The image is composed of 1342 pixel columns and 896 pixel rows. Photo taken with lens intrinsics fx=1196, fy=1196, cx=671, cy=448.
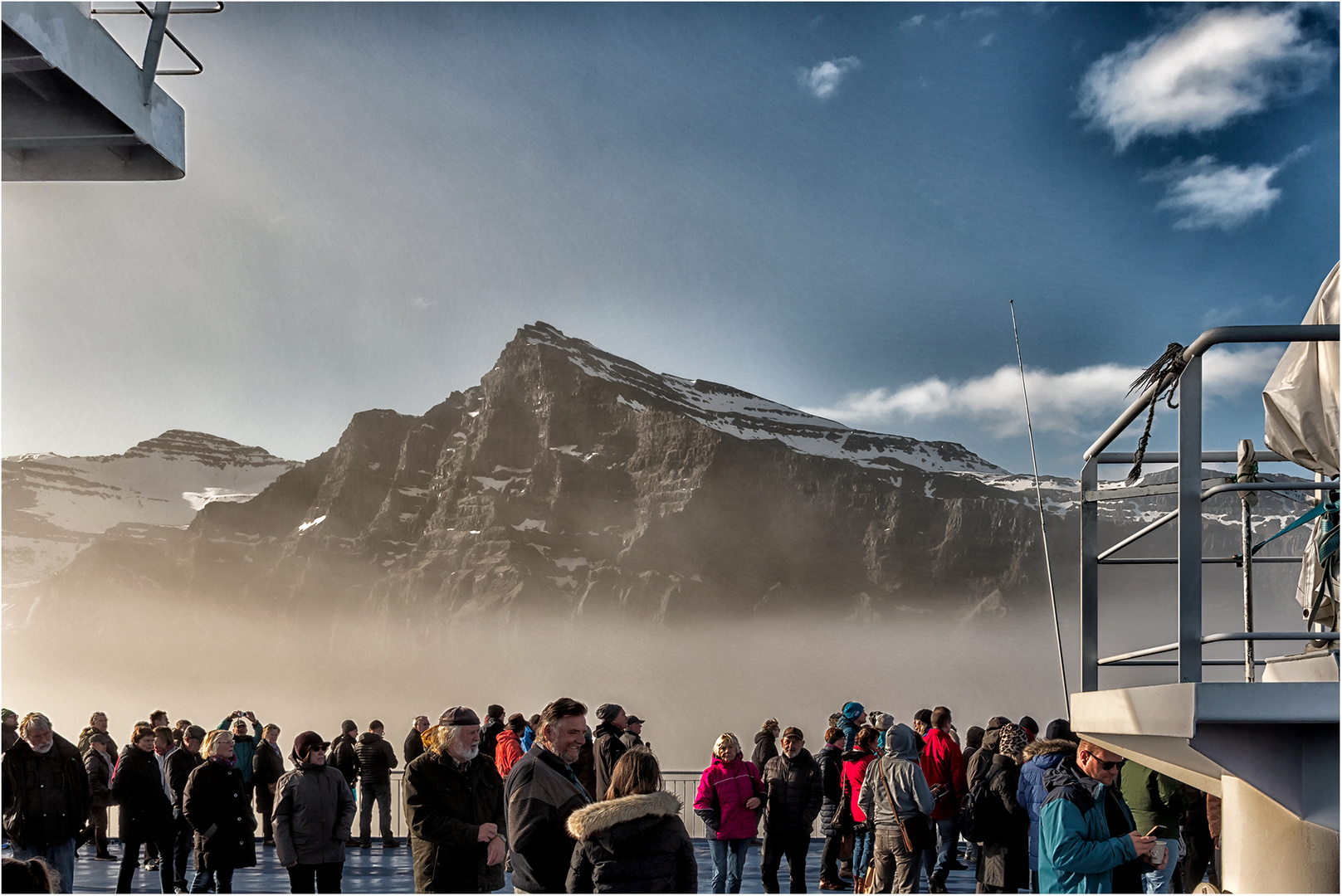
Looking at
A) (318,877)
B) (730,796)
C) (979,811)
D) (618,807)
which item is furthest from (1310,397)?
(730,796)

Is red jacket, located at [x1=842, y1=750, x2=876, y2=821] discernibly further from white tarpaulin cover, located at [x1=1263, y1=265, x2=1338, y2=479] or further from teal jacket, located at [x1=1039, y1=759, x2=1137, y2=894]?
white tarpaulin cover, located at [x1=1263, y1=265, x2=1338, y2=479]

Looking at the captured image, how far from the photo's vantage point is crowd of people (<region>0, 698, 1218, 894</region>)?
17.2 ft

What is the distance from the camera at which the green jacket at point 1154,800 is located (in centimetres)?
879

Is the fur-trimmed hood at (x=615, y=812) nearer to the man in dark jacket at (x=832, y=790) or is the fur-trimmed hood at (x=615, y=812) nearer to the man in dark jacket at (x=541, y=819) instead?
the man in dark jacket at (x=541, y=819)

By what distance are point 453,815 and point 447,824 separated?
7 centimetres

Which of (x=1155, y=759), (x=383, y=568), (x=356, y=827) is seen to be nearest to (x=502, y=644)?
(x=383, y=568)

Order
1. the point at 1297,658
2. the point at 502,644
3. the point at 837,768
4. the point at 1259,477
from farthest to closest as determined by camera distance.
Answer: the point at 502,644 < the point at 837,768 < the point at 1259,477 < the point at 1297,658

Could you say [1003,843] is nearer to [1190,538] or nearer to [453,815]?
[453,815]

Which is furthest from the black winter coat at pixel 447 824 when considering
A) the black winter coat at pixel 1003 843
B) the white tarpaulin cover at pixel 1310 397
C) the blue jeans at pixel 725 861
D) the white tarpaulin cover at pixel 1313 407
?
the blue jeans at pixel 725 861

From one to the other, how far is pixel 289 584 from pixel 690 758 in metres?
45.6

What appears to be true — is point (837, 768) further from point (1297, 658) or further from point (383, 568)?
point (383, 568)

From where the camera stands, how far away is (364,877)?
1366 cm

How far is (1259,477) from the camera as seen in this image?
14.8ft

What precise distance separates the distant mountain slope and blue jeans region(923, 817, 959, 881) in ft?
417
